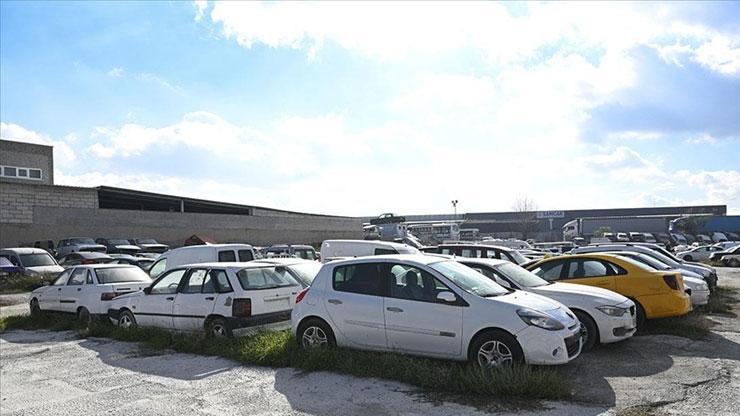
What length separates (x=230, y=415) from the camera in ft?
21.3

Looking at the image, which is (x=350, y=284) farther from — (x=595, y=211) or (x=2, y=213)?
(x=595, y=211)

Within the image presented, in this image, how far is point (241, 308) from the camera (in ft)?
33.5

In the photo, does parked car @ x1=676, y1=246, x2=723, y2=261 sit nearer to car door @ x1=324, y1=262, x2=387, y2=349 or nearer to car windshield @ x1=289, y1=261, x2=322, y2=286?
car windshield @ x1=289, y1=261, x2=322, y2=286

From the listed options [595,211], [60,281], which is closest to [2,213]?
[60,281]

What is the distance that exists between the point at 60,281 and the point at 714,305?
16.2 meters

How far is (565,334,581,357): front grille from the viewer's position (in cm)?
727

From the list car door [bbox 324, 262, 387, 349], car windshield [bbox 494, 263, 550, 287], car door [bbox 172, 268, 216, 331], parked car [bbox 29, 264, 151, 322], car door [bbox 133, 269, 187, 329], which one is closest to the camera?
car door [bbox 324, 262, 387, 349]

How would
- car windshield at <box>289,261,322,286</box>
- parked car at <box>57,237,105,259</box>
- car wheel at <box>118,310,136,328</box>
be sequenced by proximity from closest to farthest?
car windshield at <box>289,261,322,286</box> < car wheel at <box>118,310,136,328</box> < parked car at <box>57,237,105,259</box>

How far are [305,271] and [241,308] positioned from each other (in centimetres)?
246

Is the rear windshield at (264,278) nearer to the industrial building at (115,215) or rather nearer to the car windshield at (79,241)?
the car windshield at (79,241)

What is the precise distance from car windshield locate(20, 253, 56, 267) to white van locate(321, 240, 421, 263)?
1388 centimetres

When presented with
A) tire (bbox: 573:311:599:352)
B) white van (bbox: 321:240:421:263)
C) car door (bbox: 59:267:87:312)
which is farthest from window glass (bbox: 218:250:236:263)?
tire (bbox: 573:311:599:352)

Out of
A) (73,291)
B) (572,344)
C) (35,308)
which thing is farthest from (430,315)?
(35,308)

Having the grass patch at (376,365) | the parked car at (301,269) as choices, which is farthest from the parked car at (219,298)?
the grass patch at (376,365)
